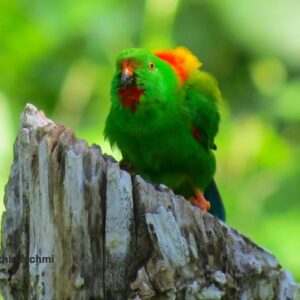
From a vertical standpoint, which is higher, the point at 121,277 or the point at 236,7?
the point at 236,7

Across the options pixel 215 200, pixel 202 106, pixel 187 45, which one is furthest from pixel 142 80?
pixel 187 45

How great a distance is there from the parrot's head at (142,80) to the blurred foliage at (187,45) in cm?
61

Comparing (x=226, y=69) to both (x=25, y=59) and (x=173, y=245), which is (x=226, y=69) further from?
(x=173, y=245)

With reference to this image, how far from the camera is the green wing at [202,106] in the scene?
4.52 metres

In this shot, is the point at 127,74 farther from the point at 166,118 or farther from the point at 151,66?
the point at 166,118

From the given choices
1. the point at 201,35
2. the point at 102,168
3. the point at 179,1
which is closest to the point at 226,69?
the point at 201,35

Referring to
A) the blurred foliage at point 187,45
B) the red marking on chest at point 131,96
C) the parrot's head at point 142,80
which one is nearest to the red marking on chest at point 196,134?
the parrot's head at point 142,80

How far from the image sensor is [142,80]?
173 inches

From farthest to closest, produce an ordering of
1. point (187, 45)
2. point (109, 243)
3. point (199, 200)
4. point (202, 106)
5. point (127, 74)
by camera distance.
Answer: point (187, 45), point (199, 200), point (202, 106), point (127, 74), point (109, 243)

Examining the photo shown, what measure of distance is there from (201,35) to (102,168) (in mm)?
3019

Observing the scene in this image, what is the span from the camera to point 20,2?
219 inches

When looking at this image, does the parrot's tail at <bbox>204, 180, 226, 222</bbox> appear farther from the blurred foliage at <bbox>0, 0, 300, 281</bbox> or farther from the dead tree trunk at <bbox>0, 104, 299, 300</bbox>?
the dead tree trunk at <bbox>0, 104, 299, 300</bbox>

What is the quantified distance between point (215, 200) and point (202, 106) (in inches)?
22.4

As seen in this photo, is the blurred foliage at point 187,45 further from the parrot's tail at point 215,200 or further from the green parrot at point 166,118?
the green parrot at point 166,118
